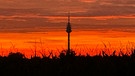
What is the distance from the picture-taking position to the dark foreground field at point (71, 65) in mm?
10219

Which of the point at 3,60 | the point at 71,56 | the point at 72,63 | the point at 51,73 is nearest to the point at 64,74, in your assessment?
the point at 51,73

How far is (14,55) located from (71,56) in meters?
2.09

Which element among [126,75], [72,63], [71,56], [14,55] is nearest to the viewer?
[126,75]

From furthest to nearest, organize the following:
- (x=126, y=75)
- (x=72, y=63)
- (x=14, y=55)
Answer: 1. (x=14, y=55)
2. (x=72, y=63)
3. (x=126, y=75)

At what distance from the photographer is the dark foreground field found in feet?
33.5

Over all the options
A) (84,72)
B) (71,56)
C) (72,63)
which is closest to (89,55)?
(71,56)

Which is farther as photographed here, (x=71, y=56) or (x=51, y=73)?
(x=71, y=56)

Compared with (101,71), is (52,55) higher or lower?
higher

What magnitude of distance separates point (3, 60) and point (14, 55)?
726mm

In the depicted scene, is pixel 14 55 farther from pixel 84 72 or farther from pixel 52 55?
pixel 84 72

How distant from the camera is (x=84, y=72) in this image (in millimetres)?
10234

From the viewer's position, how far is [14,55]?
13273 millimetres

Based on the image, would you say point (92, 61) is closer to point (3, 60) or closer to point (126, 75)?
point (126, 75)

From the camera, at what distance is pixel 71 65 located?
1080 centimetres
